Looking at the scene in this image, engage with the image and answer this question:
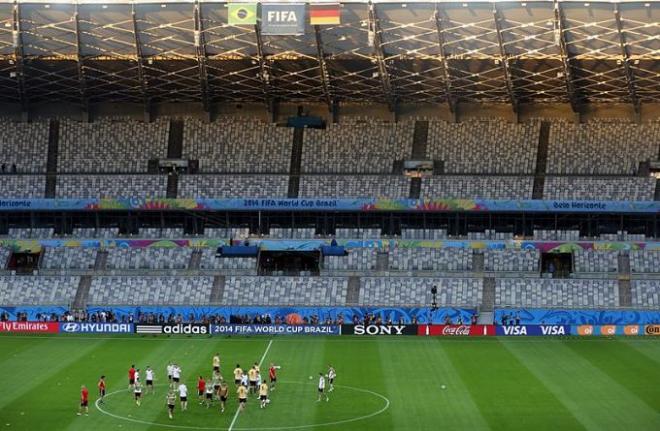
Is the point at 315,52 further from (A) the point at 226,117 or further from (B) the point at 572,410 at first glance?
(B) the point at 572,410

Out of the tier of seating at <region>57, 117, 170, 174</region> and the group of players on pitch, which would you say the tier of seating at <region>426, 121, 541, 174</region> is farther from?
the group of players on pitch

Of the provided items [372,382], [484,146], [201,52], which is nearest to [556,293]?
[484,146]

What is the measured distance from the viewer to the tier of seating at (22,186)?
76688 mm

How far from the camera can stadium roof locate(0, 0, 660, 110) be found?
5934cm

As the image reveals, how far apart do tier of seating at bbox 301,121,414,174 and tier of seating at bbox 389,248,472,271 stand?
743 centimetres

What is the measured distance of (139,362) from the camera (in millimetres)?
50312

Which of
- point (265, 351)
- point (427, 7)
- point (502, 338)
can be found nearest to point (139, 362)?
point (265, 351)

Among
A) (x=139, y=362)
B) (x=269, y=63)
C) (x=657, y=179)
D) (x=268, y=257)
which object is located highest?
(x=269, y=63)

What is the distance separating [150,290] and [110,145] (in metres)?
14.1

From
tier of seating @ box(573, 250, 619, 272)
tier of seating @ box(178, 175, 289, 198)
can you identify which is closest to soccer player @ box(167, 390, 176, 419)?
tier of seating @ box(178, 175, 289, 198)

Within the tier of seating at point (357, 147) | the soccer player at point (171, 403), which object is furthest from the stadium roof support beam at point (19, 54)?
the soccer player at point (171, 403)

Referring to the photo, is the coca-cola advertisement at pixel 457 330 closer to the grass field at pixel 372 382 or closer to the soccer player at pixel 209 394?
the grass field at pixel 372 382

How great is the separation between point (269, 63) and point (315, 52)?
4.18 meters

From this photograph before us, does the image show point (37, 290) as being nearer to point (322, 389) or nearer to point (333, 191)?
point (333, 191)
